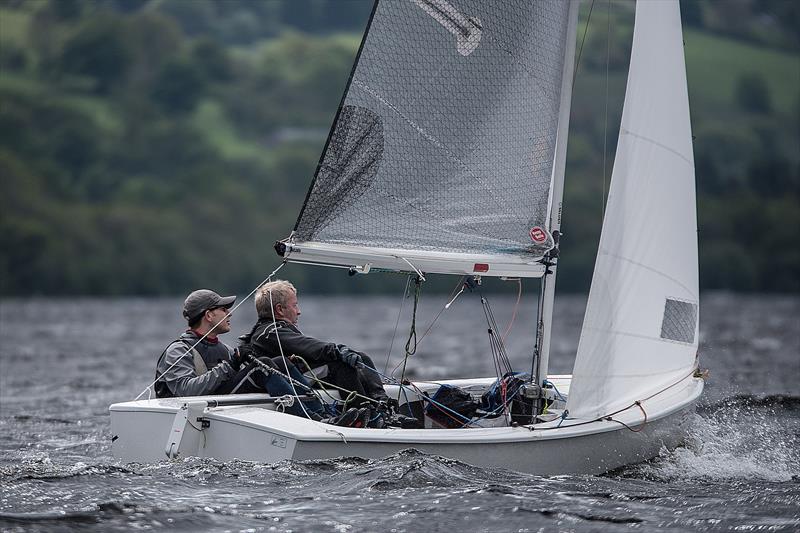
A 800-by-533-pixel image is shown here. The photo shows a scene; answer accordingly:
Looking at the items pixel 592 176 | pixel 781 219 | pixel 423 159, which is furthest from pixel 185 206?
pixel 423 159

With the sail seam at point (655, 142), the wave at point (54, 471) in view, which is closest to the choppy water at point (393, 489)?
the wave at point (54, 471)

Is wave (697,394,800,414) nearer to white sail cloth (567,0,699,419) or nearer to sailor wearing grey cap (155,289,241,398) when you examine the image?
white sail cloth (567,0,699,419)

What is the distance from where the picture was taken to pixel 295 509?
684cm

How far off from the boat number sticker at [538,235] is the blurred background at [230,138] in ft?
204

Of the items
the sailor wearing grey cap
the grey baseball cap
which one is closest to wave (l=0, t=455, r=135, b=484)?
the sailor wearing grey cap

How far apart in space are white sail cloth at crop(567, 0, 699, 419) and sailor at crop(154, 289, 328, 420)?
77.2 inches

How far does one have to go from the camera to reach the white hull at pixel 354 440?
7348 millimetres

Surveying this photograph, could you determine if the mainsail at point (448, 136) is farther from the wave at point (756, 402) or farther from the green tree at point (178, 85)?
the green tree at point (178, 85)

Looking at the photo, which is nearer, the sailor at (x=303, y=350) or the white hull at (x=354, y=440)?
the white hull at (x=354, y=440)

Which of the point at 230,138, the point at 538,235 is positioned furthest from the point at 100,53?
the point at 538,235

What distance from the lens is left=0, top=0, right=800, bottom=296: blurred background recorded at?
246ft

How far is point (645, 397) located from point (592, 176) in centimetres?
8180

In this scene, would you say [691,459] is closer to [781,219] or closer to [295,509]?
[295,509]

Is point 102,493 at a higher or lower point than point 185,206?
lower
